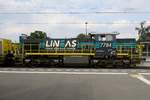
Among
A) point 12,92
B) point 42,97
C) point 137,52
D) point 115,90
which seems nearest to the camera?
point 42,97

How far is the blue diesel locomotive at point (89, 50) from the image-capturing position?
29031 millimetres

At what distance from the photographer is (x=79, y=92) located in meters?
12.9

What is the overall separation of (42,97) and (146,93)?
4.04m

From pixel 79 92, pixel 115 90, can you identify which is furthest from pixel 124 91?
pixel 79 92

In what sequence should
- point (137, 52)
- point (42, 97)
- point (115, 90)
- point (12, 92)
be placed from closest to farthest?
1. point (42, 97)
2. point (12, 92)
3. point (115, 90)
4. point (137, 52)

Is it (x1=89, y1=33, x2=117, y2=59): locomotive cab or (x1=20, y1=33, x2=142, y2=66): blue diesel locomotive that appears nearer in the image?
(x1=20, y1=33, x2=142, y2=66): blue diesel locomotive

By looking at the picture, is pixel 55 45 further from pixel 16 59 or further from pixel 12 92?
pixel 12 92

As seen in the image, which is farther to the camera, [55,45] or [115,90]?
[55,45]

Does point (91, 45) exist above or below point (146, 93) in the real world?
above

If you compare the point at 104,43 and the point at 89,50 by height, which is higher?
the point at 104,43

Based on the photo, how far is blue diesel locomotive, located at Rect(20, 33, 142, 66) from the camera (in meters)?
29.0

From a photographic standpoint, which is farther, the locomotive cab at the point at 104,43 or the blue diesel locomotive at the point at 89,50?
the locomotive cab at the point at 104,43

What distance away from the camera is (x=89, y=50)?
29.5 metres

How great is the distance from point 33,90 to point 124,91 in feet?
11.7
